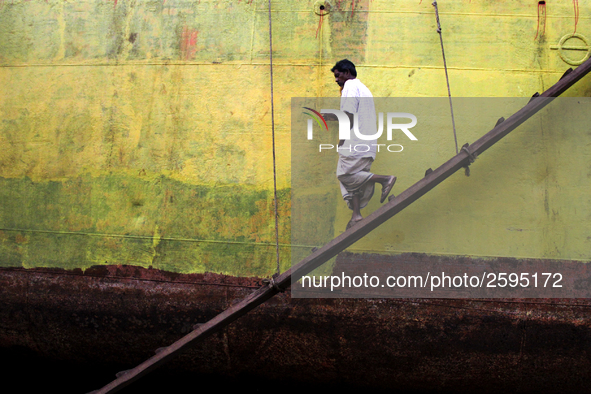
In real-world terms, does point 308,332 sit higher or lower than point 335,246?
lower

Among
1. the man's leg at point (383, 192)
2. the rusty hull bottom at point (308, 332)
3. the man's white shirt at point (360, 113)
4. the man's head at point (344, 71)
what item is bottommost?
the rusty hull bottom at point (308, 332)

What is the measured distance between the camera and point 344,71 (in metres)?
4.18

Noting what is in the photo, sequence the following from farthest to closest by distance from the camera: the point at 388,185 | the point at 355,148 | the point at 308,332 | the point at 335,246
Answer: the point at 308,332 → the point at 355,148 → the point at 388,185 → the point at 335,246

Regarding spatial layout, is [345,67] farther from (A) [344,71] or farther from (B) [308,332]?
(B) [308,332]

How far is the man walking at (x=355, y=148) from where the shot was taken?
406 centimetres

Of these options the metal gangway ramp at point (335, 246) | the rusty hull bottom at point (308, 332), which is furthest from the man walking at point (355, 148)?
the rusty hull bottom at point (308, 332)

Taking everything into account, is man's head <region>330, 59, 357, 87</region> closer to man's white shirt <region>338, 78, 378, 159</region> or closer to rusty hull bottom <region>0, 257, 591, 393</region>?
man's white shirt <region>338, 78, 378, 159</region>

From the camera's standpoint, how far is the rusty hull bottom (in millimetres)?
4180

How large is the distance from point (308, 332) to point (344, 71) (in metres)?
2.57

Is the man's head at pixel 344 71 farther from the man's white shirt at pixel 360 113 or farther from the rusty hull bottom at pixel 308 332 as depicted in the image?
the rusty hull bottom at pixel 308 332

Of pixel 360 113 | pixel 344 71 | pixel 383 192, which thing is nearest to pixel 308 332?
pixel 383 192

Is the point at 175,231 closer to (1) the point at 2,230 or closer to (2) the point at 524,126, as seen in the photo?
(1) the point at 2,230

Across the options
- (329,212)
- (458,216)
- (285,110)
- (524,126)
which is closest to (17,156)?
(285,110)

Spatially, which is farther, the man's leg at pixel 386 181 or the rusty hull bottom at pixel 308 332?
the rusty hull bottom at pixel 308 332
